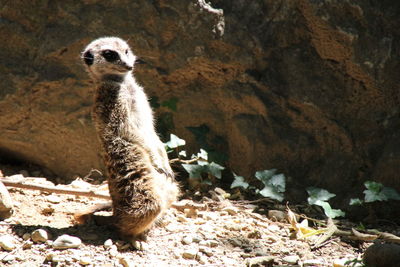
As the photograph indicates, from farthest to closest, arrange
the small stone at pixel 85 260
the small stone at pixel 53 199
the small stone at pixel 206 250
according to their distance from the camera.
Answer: the small stone at pixel 53 199 → the small stone at pixel 206 250 → the small stone at pixel 85 260

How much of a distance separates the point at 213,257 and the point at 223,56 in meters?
1.64

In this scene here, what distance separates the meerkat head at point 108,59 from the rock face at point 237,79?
54 cm

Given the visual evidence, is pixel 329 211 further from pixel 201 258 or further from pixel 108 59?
pixel 108 59

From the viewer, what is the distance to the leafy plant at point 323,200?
353cm

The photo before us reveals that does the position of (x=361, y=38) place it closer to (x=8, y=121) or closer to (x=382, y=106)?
(x=382, y=106)

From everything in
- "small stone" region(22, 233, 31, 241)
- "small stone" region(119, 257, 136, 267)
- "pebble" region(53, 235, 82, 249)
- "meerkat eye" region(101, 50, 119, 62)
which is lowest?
"small stone" region(22, 233, 31, 241)

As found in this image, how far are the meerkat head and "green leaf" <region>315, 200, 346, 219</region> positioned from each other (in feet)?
5.31

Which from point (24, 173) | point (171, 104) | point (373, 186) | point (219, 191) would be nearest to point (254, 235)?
point (219, 191)

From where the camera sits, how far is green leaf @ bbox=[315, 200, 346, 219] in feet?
11.5

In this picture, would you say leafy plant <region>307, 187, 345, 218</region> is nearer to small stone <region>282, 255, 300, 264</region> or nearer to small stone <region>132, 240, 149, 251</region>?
small stone <region>282, 255, 300, 264</region>

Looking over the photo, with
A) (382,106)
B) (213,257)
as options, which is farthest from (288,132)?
(213,257)

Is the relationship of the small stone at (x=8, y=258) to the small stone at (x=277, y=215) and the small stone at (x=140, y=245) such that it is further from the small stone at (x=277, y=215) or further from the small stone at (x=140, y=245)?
the small stone at (x=277, y=215)

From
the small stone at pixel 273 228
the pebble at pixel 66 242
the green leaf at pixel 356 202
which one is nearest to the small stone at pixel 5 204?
the pebble at pixel 66 242

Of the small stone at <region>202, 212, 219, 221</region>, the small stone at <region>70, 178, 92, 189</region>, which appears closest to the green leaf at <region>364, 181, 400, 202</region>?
the small stone at <region>202, 212, 219, 221</region>
